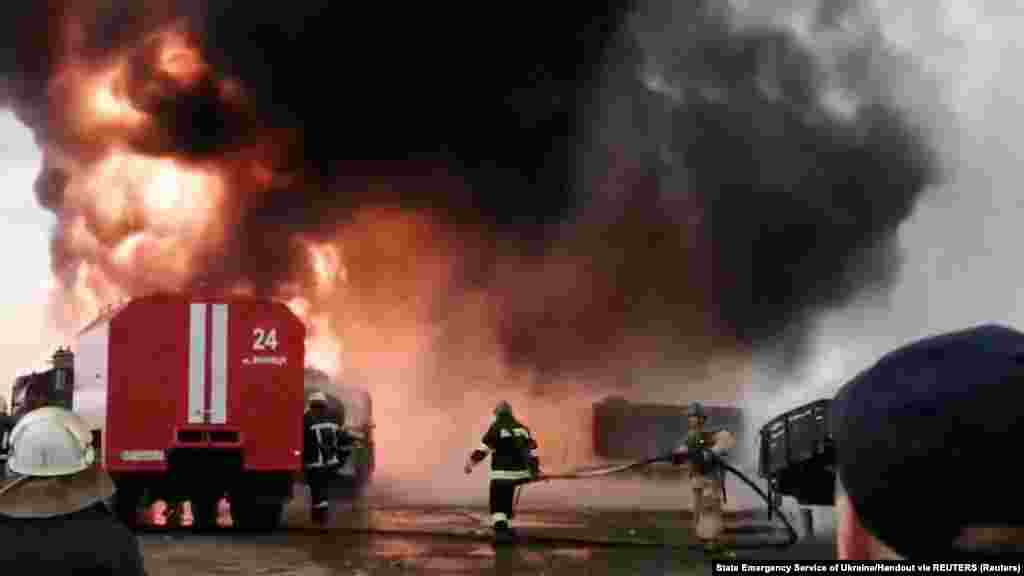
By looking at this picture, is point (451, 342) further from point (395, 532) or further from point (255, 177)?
point (395, 532)

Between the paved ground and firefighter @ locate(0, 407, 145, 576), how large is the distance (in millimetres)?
8898

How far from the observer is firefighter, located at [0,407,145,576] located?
2668 millimetres

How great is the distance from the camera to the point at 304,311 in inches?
1272

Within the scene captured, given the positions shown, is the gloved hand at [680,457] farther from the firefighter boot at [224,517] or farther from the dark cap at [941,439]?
the dark cap at [941,439]

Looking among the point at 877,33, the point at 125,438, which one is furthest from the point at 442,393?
the point at 125,438

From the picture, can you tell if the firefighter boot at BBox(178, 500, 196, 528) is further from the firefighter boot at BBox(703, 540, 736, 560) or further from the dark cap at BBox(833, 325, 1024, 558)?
the dark cap at BBox(833, 325, 1024, 558)

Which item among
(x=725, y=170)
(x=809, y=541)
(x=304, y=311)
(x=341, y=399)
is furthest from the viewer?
(x=725, y=170)

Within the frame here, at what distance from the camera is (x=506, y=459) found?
14438 mm

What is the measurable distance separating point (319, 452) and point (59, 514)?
1354cm

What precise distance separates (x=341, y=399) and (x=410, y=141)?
11.7 metres

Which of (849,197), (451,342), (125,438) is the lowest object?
(125,438)

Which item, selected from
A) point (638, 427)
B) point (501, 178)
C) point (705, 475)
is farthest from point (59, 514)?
point (501, 178)

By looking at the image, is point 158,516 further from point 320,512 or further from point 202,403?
point 202,403

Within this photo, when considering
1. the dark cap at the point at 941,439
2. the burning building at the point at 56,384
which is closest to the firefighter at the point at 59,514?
the dark cap at the point at 941,439
